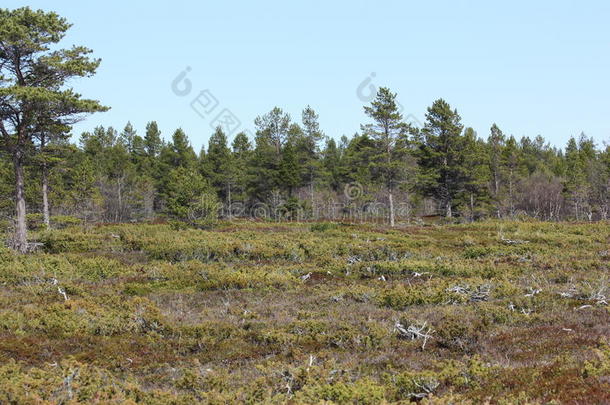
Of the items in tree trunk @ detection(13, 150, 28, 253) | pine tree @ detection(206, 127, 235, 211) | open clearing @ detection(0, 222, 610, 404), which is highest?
pine tree @ detection(206, 127, 235, 211)

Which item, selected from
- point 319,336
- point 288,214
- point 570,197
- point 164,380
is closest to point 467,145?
point 288,214

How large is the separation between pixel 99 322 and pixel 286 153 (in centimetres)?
4725

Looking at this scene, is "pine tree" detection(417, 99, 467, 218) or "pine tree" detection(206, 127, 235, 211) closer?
"pine tree" detection(417, 99, 467, 218)

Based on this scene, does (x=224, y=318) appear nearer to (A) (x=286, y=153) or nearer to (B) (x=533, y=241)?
(B) (x=533, y=241)

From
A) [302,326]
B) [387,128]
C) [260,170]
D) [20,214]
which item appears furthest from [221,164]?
[302,326]

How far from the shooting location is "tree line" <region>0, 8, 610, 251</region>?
23.1 metres

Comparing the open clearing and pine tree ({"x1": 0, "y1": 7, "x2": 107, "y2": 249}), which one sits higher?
pine tree ({"x1": 0, "y1": 7, "x2": 107, "y2": 249})

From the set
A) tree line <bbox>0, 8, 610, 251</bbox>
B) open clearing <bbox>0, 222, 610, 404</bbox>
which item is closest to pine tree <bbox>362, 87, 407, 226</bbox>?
tree line <bbox>0, 8, 610, 251</bbox>

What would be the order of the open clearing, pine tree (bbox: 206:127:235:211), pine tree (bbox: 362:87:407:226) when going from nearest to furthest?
the open clearing
pine tree (bbox: 362:87:407:226)
pine tree (bbox: 206:127:235:211)

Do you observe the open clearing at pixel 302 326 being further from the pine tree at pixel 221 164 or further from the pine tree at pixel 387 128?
the pine tree at pixel 221 164

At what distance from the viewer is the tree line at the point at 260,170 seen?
2312 centimetres

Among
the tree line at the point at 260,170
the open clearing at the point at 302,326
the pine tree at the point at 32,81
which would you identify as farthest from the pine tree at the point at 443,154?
the pine tree at the point at 32,81

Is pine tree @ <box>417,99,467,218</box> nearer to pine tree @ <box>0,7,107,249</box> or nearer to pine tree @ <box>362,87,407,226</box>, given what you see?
pine tree @ <box>362,87,407,226</box>

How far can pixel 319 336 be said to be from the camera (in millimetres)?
9891
